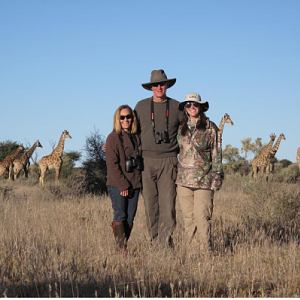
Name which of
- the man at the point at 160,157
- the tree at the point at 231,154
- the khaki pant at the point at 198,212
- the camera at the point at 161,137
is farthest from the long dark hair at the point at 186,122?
the tree at the point at 231,154

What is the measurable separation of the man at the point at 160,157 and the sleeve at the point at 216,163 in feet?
1.82

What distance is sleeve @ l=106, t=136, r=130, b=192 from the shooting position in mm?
6880

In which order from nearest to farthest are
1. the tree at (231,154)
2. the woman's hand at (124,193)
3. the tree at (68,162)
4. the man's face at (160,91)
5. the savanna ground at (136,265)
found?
the savanna ground at (136,265)
the woman's hand at (124,193)
the man's face at (160,91)
the tree at (68,162)
the tree at (231,154)

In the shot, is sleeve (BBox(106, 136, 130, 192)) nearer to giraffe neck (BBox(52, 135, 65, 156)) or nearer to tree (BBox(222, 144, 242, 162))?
giraffe neck (BBox(52, 135, 65, 156))

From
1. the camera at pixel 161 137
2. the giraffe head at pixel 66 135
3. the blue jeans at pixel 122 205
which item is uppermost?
the giraffe head at pixel 66 135

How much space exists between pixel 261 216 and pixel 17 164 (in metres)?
16.8

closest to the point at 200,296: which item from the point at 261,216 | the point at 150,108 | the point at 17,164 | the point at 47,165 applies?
the point at 150,108

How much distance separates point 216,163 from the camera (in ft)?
22.9

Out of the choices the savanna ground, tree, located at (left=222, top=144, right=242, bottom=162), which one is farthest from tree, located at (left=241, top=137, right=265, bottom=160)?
the savanna ground

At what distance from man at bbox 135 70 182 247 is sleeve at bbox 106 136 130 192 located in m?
0.39

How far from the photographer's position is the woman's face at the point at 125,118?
23.1 feet

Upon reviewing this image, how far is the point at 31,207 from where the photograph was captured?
1169cm

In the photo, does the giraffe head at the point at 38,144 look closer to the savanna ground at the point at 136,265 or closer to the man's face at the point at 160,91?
the savanna ground at the point at 136,265

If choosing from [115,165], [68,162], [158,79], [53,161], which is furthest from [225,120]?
[115,165]
